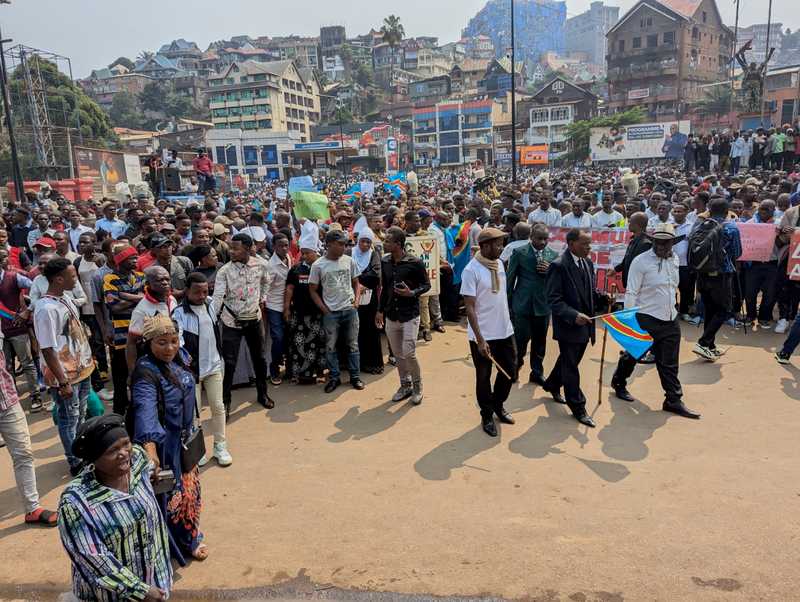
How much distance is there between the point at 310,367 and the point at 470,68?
85.5m

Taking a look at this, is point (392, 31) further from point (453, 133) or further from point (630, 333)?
point (630, 333)

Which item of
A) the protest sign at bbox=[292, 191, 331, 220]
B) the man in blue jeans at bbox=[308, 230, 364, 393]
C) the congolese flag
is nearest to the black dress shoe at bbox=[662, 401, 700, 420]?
the congolese flag

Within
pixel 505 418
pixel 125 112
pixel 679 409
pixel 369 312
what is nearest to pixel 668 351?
pixel 679 409

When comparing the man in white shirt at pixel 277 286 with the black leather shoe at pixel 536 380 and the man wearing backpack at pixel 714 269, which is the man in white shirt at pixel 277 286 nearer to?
the black leather shoe at pixel 536 380

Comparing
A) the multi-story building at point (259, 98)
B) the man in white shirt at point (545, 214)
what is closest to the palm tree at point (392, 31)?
the multi-story building at point (259, 98)

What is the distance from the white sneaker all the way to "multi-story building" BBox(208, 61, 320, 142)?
250 feet

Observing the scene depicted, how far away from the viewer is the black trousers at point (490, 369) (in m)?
5.24

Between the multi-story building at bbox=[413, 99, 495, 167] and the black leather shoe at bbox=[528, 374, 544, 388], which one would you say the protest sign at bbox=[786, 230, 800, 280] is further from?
the multi-story building at bbox=[413, 99, 495, 167]

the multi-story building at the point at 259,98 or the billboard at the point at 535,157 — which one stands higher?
the multi-story building at the point at 259,98

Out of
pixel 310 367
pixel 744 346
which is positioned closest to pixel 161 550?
pixel 310 367

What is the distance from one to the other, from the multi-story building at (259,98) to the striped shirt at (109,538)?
78.7 metres

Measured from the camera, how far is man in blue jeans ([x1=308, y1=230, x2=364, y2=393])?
638 centimetres

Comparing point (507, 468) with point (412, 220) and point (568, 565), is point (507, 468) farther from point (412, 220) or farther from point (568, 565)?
point (412, 220)

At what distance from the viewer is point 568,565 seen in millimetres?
3531
